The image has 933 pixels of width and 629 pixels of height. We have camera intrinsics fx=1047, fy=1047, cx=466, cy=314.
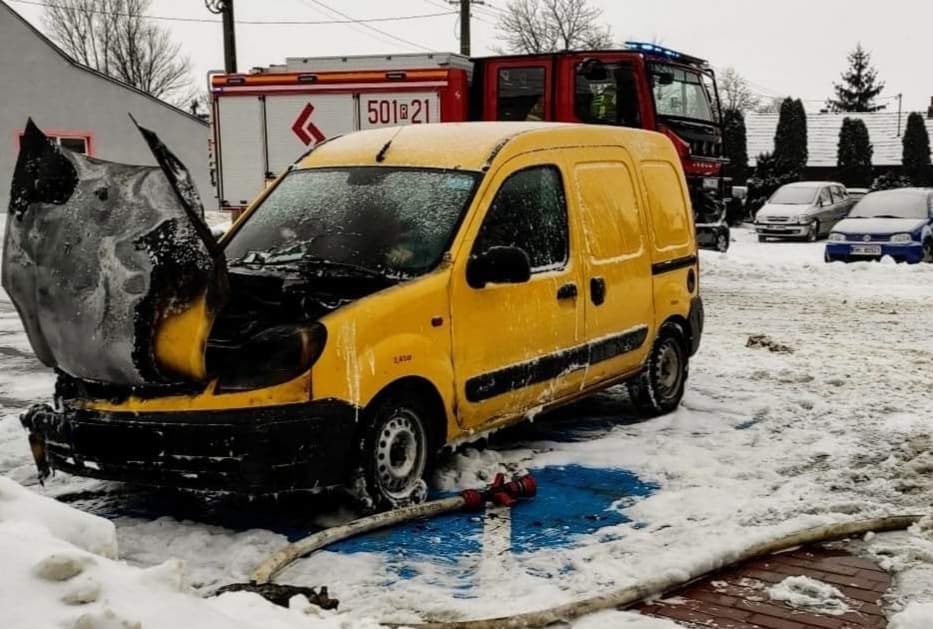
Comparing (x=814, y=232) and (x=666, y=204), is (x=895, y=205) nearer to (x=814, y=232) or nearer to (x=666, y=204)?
(x=814, y=232)

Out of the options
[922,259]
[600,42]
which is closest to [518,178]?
[922,259]

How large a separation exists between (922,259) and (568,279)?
14.4 m

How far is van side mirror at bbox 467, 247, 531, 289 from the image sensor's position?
546cm

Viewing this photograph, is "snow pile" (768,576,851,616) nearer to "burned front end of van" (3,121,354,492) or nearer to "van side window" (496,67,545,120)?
"burned front end of van" (3,121,354,492)

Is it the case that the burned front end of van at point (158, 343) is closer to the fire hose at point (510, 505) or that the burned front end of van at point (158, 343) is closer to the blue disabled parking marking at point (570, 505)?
the fire hose at point (510, 505)

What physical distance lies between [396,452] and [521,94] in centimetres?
1038

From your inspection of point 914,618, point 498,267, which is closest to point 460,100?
point 498,267

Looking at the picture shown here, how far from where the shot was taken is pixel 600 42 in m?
63.5

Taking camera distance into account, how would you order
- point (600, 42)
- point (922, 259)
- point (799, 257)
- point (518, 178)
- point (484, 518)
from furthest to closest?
point (600, 42) → point (799, 257) → point (922, 259) → point (518, 178) → point (484, 518)

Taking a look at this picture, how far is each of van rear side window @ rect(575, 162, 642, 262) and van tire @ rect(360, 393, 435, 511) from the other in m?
1.80

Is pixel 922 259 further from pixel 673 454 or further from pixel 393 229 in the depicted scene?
pixel 393 229

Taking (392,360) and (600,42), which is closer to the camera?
(392,360)

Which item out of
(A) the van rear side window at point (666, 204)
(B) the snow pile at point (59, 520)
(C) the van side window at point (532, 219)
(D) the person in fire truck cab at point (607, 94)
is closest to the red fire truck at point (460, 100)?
(D) the person in fire truck cab at point (607, 94)

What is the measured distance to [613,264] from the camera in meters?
6.68
